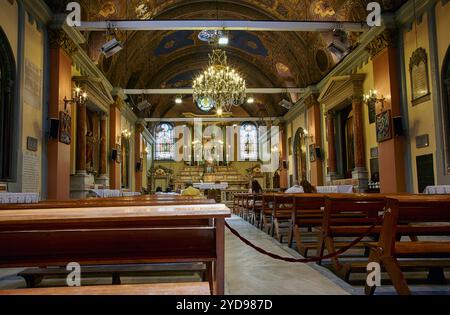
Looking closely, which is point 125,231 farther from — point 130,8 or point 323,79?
point 323,79

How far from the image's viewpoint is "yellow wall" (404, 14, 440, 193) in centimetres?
770

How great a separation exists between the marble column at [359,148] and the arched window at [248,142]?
15506 mm

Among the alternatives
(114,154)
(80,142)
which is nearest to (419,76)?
(80,142)

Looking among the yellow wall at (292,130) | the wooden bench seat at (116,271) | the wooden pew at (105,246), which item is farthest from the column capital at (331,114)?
the wooden pew at (105,246)

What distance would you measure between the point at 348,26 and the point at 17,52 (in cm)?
782

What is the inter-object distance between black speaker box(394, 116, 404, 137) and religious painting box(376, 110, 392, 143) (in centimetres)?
15

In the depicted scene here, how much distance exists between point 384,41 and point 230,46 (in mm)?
11231

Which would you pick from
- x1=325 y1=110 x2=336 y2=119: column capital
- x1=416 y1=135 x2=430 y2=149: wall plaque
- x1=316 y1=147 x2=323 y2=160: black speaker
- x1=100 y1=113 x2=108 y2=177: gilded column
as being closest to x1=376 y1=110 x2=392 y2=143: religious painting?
x1=416 y1=135 x2=430 y2=149: wall plaque

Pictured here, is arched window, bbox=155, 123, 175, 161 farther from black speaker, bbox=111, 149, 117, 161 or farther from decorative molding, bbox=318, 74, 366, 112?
A: decorative molding, bbox=318, 74, 366, 112

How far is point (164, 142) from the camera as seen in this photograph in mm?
26969

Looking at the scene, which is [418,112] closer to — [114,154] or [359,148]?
[359,148]

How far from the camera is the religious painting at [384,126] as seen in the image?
8.80m

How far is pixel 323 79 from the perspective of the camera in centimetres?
1422
